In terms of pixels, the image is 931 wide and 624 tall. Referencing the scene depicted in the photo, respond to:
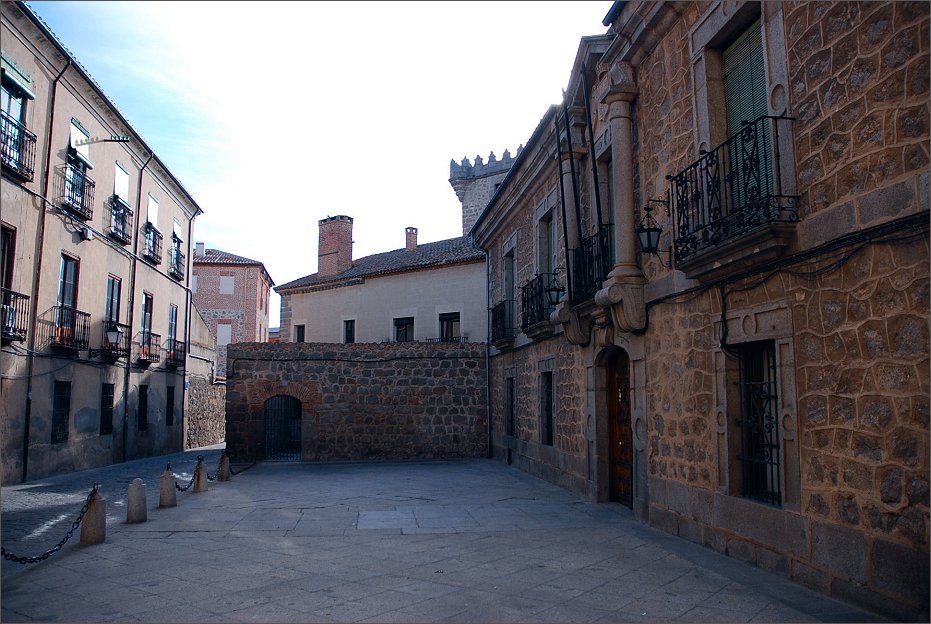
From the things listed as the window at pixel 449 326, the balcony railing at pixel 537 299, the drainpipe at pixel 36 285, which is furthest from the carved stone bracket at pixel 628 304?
the window at pixel 449 326

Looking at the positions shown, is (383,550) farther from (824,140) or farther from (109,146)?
(109,146)

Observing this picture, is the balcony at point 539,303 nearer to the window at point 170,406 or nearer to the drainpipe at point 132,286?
the drainpipe at point 132,286

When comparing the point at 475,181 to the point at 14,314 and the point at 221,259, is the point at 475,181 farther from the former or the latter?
the point at 14,314

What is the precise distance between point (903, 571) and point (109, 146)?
17.1m

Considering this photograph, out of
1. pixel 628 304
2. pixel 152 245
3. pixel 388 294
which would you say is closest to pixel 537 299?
pixel 628 304

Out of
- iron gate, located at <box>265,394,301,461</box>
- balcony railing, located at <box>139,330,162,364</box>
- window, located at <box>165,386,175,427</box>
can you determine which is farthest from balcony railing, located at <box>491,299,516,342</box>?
window, located at <box>165,386,175,427</box>

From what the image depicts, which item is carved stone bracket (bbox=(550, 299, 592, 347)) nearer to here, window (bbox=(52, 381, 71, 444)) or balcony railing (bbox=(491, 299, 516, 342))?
balcony railing (bbox=(491, 299, 516, 342))

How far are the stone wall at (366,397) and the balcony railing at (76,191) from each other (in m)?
4.48

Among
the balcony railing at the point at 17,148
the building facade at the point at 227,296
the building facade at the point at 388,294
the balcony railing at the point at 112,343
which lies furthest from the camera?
the building facade at the point at 227,296

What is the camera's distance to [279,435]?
18516 mm

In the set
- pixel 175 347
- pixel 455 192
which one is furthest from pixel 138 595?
pixel 455 192

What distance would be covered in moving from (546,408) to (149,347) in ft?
39.1

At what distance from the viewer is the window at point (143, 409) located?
1844cm

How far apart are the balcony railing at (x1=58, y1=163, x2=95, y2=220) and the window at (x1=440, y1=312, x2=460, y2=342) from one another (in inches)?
452
